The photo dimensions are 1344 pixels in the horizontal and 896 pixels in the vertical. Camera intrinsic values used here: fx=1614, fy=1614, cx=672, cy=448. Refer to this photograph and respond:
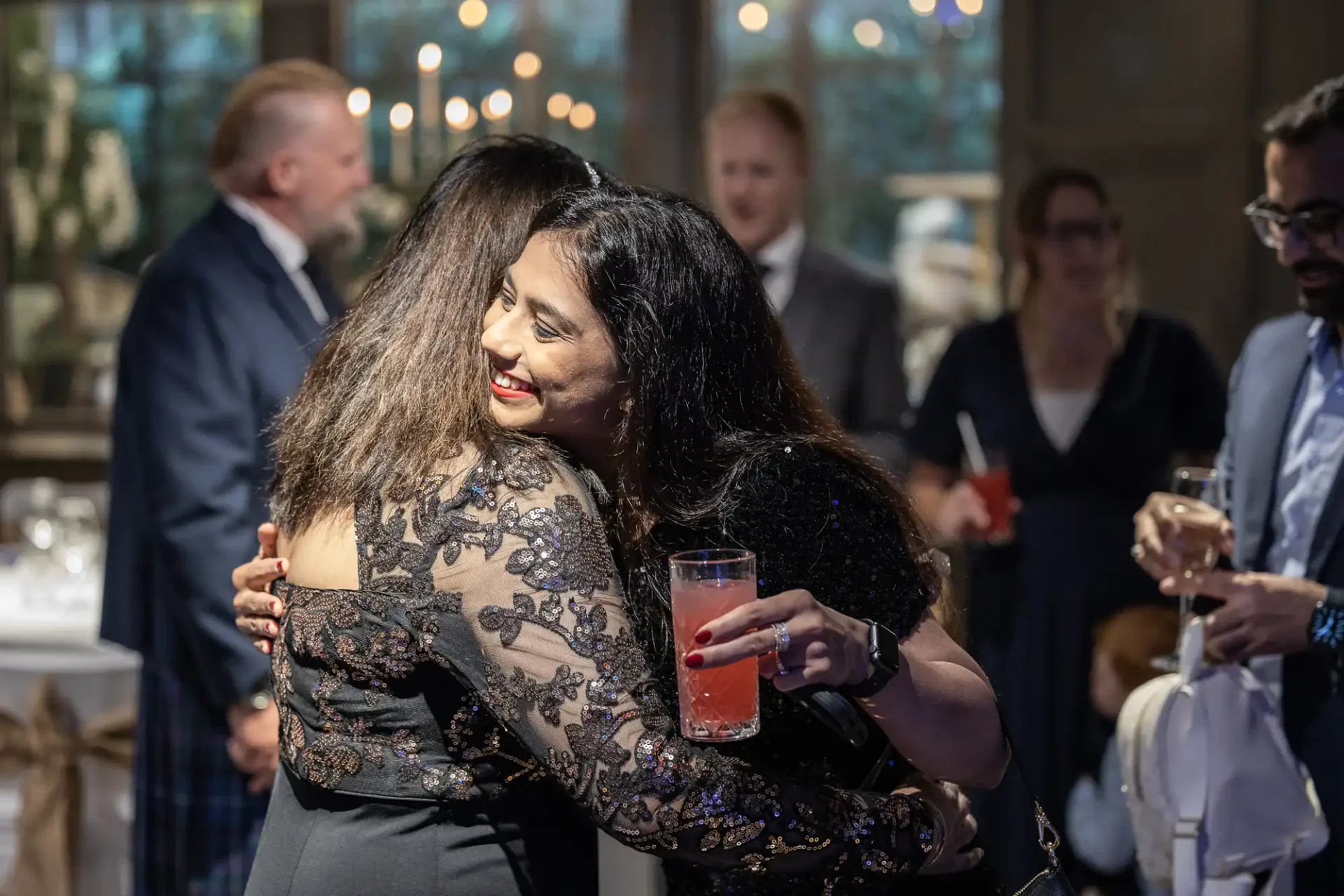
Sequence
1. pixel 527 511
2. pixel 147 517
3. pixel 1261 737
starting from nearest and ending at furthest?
pixel 527 511
pixel 1261 737
pixel 147 517

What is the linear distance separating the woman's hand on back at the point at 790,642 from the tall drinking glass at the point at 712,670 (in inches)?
1.1

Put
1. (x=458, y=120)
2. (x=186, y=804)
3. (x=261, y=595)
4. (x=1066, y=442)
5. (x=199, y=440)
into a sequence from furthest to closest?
(x=458, y=120)
(x=1066, y=442)
(x=186, y=804)
(x=199, y=440)
(x=261, y=595)

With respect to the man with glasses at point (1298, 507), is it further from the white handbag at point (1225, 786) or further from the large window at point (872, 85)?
the large window at point (872, 85)

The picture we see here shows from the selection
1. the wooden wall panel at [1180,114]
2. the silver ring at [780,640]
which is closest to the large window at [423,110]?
the wooden wall panel at [1180,114]

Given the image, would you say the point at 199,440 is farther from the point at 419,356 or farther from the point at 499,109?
the point at 499,109

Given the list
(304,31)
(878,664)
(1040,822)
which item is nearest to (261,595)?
(878,664)

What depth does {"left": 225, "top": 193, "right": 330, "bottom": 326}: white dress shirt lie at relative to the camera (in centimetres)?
322

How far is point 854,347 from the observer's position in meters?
3.97

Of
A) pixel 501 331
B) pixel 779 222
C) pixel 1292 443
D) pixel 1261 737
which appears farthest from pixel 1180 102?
pixel 501 331

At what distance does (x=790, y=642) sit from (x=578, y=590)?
0.73ft

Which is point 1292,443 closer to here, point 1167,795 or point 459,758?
point 1167,795

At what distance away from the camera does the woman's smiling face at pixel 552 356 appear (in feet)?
5.70

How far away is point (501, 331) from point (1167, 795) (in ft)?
4.34

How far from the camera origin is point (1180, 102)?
4.62 m
